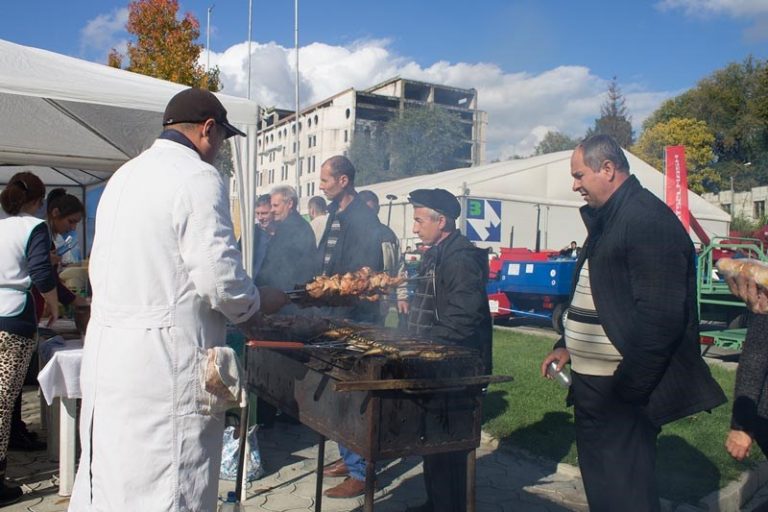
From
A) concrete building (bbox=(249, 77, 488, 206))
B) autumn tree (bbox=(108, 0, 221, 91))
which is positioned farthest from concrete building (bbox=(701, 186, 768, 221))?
autumn tree (bbox=(108, 0, 221, 91))

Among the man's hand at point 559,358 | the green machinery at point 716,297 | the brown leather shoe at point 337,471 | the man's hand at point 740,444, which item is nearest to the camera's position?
the man's hand at point 740,444

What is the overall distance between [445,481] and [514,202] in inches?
531

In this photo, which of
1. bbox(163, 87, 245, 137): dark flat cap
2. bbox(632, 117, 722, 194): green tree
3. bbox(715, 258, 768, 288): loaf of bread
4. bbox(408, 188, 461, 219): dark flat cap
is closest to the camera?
bbox(715, 258, 768, 288): loaf of bread

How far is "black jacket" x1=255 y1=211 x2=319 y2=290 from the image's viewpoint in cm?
596

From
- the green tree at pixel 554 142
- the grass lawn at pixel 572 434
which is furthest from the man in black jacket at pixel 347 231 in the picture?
the green tree at pixel 554 142

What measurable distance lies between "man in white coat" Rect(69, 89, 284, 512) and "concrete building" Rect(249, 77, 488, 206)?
108 inches

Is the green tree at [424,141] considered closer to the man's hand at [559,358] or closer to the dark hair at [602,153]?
the man's hand at [559,358]

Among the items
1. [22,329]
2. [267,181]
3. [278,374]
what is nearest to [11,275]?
[22,329]

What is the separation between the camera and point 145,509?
7.73 ft

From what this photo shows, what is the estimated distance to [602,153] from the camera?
2961mm

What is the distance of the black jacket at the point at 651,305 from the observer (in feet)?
8.64

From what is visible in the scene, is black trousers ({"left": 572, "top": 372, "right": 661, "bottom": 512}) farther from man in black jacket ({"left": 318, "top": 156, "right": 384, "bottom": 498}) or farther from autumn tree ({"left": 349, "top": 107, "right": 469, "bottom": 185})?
autumn tree ({"left": 349, "top": 107, "right": 469, "bottom": 185})

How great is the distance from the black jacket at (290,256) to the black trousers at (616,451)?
3351 millimetres

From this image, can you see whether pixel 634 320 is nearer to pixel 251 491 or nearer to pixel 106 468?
pixel 106 468
